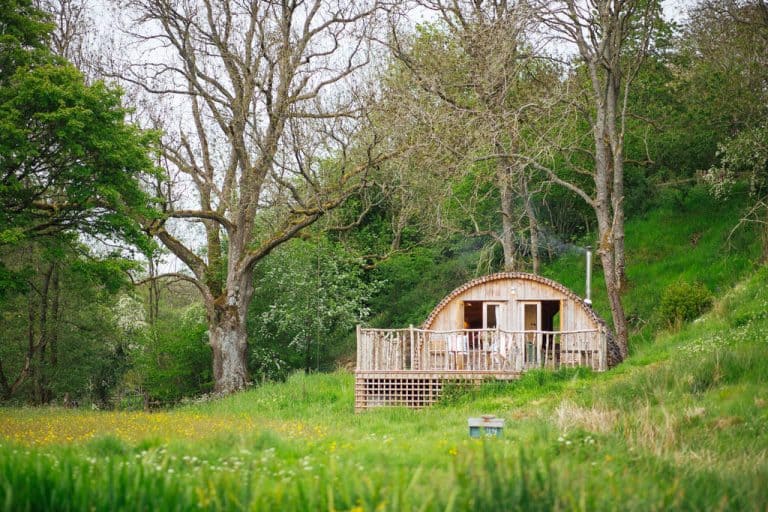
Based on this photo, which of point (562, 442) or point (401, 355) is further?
point (401, 355)

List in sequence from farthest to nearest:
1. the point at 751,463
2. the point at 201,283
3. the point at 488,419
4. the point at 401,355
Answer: the point at 201,283
the point at 401,355
the point at 488,419
the point at 751,463

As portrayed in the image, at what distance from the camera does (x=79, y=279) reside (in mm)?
31750

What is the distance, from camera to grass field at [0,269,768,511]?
589 cm

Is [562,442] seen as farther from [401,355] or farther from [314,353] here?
[314,353]

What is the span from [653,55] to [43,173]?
925 inches

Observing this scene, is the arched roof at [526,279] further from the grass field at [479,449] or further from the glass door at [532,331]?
the grass field at [479,449]

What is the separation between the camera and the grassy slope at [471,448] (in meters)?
5.91

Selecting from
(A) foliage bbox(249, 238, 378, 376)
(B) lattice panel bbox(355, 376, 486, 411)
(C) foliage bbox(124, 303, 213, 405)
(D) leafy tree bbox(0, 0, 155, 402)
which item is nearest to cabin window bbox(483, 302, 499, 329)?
(B) lattice panel bbox(355, 376, 486, 411)

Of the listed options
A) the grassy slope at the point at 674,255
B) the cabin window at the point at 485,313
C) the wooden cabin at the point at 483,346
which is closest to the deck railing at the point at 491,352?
the wooden cabin at the point at 483,346

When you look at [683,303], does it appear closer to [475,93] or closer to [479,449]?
[475,93]

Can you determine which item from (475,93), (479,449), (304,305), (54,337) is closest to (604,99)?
(475,93)

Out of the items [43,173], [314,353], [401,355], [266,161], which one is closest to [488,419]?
[401,355]

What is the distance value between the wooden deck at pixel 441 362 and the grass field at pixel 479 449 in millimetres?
733

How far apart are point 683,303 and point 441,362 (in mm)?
7687
